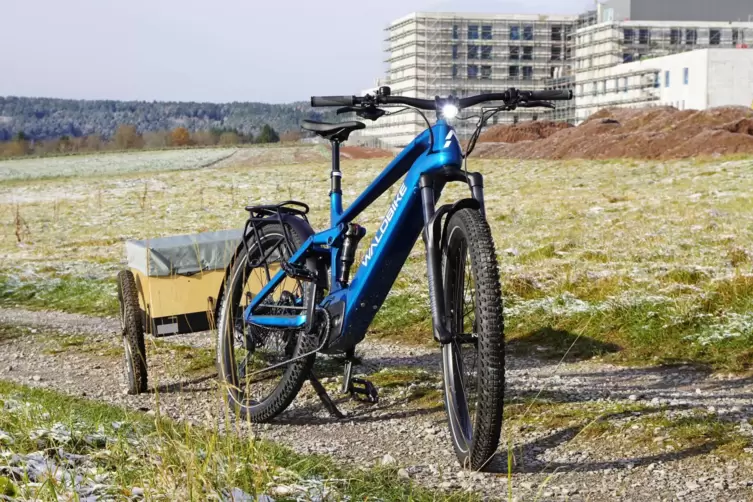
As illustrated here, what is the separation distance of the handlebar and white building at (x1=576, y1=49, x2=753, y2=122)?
8806cm

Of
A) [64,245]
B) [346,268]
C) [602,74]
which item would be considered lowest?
[64,245]

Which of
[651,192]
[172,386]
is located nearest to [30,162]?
[651,192]

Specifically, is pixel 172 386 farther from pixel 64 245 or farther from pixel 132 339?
pixel 64 245

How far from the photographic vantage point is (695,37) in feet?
361

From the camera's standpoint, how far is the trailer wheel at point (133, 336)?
6797mm

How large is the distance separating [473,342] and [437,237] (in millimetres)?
545

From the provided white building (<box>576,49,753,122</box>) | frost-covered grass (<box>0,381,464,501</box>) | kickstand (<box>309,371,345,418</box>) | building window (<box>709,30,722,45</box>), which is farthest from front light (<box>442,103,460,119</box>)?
building window (<box>709,30,722,45</box>)

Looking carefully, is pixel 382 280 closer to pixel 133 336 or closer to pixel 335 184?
pixel 335 184

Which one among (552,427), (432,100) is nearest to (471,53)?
(552,427)

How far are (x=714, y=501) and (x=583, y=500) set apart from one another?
554 millimetres

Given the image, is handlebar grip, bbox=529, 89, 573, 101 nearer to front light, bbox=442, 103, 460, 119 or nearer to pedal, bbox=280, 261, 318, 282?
front light, bbox=442, 103, 460, 119

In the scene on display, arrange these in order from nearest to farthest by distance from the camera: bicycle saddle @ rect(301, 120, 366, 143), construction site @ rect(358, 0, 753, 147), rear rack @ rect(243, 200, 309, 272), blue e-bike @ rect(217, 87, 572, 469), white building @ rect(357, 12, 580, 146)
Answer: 1. blue e-bike @ rect(217, 87, 572, 469)
2. bicycle saddle @ rect(301, 120, 366, 143)
3. rear rack @ rect(243, 200, 309, 272)
4. construction site @ rect(358, 0, 753, 147)
5. white building @ rect(357, 12, 580, 146)

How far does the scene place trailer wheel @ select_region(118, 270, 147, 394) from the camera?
6.80m

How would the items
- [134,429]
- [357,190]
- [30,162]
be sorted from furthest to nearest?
[30,162], [357,190], [134,429]
